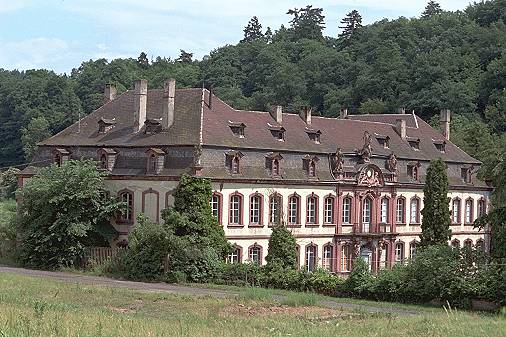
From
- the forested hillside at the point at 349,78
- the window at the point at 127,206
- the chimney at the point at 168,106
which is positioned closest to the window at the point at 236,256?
the window at the point at 127,206

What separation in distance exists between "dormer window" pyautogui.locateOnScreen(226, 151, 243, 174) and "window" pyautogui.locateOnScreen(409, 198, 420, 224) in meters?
16.9

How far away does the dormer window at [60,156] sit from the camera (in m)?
54.8

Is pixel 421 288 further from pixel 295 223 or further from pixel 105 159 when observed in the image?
pixel 105 159

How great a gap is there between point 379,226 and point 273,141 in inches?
410

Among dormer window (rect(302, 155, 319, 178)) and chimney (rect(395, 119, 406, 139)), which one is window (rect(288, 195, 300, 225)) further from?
chimney (rect(395, 119, 406, 139))

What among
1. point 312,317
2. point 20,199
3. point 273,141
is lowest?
point 312,317

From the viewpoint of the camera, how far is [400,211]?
205 ft

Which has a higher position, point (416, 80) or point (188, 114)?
point (416, 80)

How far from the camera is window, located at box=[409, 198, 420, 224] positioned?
6356cm

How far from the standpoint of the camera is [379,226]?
199ft

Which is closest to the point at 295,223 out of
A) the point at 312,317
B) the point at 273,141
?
the point at 273,141

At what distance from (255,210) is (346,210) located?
833 centimetres

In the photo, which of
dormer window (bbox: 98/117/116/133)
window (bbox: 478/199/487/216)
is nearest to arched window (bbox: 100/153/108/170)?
dormer window (bbox: 98/117/116/133)

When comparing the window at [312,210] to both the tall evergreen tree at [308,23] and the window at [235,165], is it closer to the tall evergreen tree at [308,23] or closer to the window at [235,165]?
the window at [235,165]
